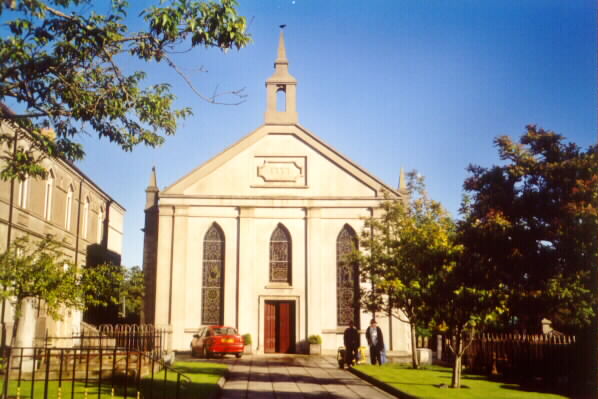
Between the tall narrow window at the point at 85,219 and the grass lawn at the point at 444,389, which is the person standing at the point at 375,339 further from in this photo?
the tall narrow window at the point at 85,219

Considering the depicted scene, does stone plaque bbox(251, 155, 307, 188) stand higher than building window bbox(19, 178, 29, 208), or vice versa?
stone plaque bbox(251, 155, 307, 188)

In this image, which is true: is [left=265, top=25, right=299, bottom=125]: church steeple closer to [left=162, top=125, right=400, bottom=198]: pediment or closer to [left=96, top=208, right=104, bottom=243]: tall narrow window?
[left=162, top=125, right=400, bottom=198]: pediment

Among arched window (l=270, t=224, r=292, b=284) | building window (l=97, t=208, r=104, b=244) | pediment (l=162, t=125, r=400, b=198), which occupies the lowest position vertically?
arched window (l=270, t=224, r=292, b=284)

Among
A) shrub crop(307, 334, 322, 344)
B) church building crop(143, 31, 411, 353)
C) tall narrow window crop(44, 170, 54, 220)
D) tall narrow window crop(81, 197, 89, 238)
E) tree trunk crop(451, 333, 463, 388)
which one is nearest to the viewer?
tree trunk crop(451, 333, 463, 388)

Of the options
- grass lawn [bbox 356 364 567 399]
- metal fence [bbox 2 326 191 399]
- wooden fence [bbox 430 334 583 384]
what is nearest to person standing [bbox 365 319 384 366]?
grass lawn [bbox 356 364 567 399]

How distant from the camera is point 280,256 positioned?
3195cm

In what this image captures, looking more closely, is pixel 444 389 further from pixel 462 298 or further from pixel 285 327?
pixel 285 327

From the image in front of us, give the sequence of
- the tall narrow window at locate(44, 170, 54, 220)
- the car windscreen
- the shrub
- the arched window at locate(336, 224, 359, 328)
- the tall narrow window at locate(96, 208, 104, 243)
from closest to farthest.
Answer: the car windscreen < the tall narrow window at locate(44, 170, 54, 220) < the shrub < the arched window at locate(336, 224, 359, 328) < the tall narrow window at locate(96, 208, 104, 243)

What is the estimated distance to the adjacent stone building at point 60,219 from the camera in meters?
21.1

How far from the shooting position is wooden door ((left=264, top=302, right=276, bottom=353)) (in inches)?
1216

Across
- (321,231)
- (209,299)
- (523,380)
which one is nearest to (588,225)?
(523,380)

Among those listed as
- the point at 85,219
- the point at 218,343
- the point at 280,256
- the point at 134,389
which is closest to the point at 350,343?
the point at 218,343

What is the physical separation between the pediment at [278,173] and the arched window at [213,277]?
2478 millimetres

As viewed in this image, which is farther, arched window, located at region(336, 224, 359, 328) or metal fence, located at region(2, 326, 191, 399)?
arched window, located at region(336, 224, 359, 328)
